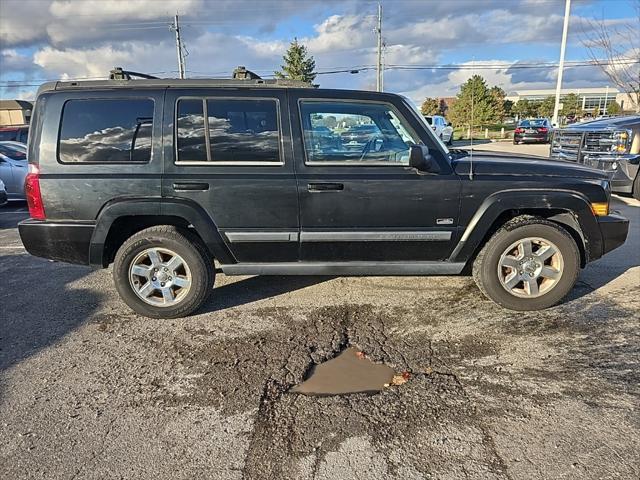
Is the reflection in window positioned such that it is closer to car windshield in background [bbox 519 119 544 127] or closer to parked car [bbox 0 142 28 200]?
parked car [bbox 0 142 28 200]

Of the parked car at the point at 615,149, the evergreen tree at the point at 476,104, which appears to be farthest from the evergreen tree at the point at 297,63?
the parked car at the point at 615,149

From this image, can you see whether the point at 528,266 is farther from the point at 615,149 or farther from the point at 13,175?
the point at 13,175

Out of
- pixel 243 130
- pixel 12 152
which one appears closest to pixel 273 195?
pixel 243 130

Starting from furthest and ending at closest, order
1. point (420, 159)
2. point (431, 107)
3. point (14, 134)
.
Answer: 1. point (431, 107)
2. point (14, 134)
3. point (420, 159)

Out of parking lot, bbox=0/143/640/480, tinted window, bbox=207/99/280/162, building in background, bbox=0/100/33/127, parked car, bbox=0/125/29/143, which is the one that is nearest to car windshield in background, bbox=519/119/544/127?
parked car, bbox=0/125/29/143

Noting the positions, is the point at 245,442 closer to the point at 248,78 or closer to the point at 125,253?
the point at 125,253

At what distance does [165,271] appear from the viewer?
3932 mm

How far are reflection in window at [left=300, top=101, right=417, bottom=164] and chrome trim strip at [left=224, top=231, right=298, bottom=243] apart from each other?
664 millimetres

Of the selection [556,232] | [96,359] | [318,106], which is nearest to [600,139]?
[556,232]

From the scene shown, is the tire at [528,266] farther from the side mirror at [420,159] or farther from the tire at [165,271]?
the tire at [165,271]

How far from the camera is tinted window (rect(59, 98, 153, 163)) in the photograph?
12.3 ft

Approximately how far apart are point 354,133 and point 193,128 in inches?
53.0

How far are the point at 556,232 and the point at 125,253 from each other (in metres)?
3.67

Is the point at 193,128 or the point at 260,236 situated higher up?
the point at 193,128
